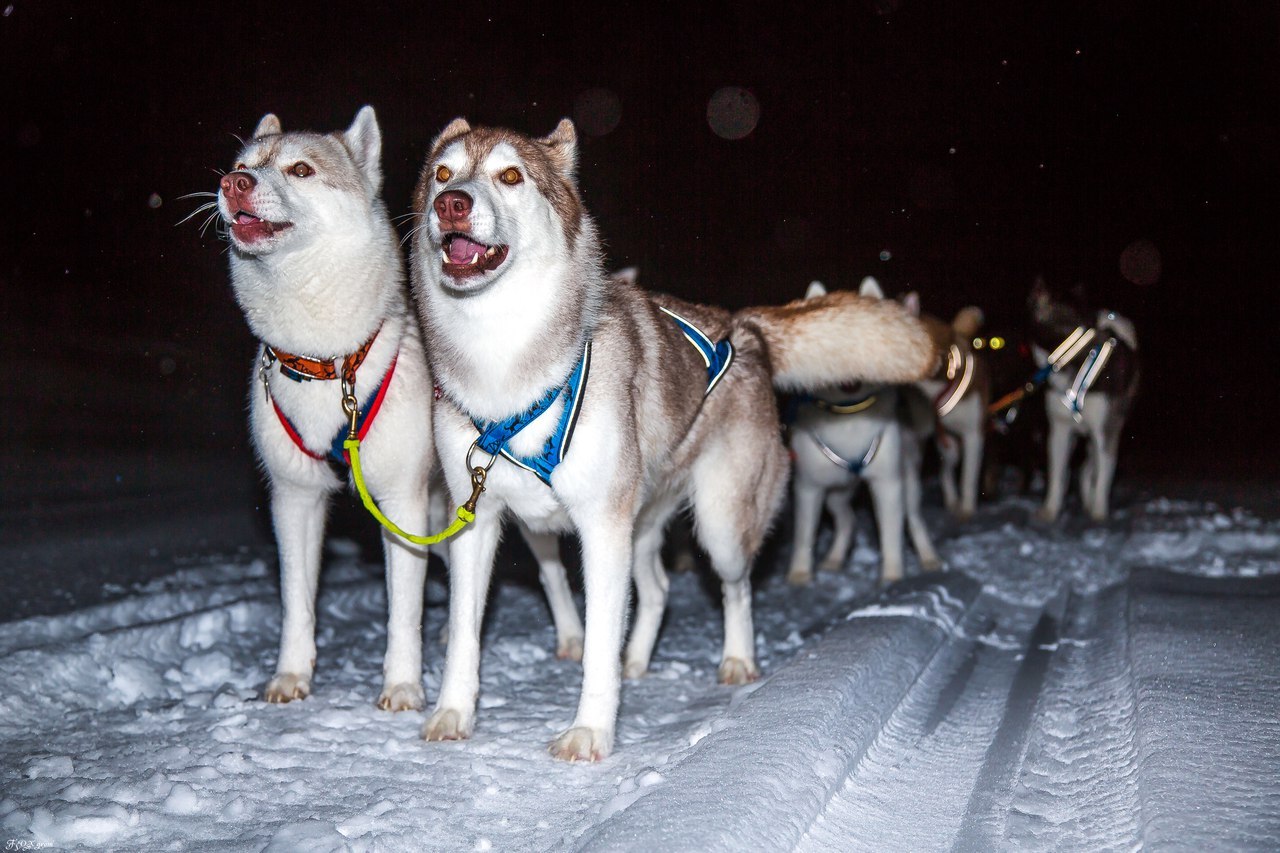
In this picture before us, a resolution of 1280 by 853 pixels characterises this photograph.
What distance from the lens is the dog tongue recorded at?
8.63ft

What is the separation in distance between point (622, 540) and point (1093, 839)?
1.43 m

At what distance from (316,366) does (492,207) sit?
103 centimetres

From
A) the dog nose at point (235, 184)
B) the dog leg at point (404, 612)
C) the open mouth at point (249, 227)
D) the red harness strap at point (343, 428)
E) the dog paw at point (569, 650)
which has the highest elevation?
the dog nose at point (235, 184)

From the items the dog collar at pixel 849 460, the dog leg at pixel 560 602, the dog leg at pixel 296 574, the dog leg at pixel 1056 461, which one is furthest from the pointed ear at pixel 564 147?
the dog leg at pixel 1056 461

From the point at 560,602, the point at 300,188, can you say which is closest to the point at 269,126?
the point at 300,188

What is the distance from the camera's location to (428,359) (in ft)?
9.84

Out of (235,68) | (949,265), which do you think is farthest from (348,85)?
(949,265)

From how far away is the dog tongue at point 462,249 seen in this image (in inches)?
104

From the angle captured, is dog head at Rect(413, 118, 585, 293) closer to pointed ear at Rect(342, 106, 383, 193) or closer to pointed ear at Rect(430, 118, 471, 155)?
pointed ear at Rect(430, 118, 471, 155)

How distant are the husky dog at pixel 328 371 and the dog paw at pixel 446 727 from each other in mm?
323

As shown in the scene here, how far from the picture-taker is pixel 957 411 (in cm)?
841

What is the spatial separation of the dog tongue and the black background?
5.55 feet

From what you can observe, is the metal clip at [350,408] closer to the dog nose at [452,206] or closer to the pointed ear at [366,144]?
the pointed ear at [366,144]

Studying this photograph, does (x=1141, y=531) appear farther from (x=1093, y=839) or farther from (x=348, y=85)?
(x=348, y=85)
